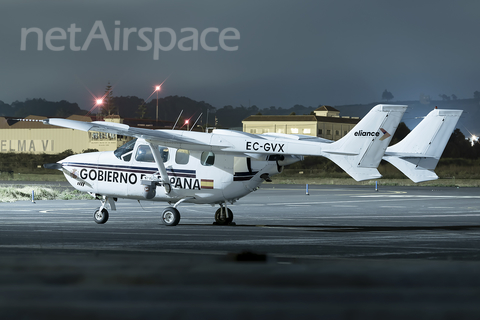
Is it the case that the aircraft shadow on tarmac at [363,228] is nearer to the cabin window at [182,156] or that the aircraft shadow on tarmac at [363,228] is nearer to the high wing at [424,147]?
the high wing at [424,147]

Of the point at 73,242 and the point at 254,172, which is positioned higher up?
the point at 254,172

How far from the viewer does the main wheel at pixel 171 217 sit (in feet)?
56.6

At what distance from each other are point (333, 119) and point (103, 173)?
92.1 meters

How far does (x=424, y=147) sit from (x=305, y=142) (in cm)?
391

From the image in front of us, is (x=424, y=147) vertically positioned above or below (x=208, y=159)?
above

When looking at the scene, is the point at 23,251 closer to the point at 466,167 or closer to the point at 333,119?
the point at 466,167

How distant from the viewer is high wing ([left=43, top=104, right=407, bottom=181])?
15.8m

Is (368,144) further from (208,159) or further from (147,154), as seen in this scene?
(147,154)

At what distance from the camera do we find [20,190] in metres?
33.4

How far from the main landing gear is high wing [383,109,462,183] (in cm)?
517

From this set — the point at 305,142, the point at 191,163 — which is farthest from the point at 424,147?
the point at 191,163

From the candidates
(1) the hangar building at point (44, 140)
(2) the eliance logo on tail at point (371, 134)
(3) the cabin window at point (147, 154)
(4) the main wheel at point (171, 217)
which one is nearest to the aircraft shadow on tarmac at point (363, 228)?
(4) the main wheel at point (171, 217)

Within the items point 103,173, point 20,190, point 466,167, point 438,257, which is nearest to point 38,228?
point 103,173

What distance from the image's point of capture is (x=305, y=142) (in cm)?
1669
